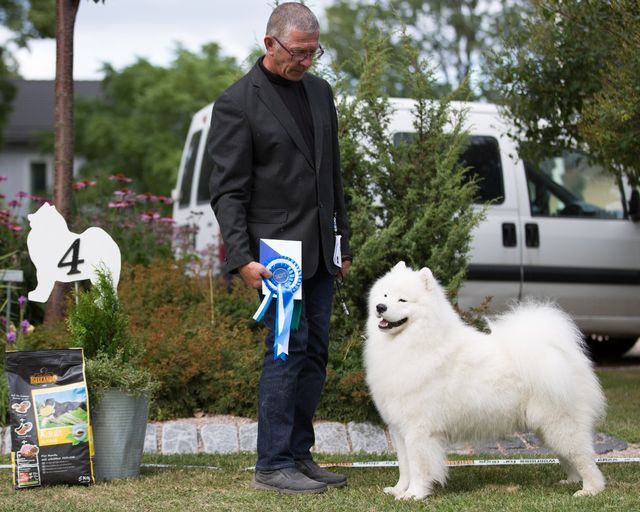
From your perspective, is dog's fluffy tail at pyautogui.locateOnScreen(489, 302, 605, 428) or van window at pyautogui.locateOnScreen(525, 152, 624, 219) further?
van window at pyautogui.locateOnScreen(525, 152, 624, 219)

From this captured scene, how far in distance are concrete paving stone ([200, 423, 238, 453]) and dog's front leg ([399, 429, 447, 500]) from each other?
5.44 ft

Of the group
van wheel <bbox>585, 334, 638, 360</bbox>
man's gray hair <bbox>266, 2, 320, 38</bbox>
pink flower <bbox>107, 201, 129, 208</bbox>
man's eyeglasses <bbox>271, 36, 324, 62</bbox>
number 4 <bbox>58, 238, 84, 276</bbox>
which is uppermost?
man's gray hair <bbox>266, 2, 320, 38</bbox>

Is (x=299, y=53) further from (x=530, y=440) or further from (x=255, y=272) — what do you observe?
(x=530, y=440)

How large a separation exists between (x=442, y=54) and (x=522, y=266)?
2820 centimetres

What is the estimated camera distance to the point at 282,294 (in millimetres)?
4406

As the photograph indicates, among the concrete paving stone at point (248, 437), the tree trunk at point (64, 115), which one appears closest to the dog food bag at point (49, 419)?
the concrete paving stone at point (248, 437)

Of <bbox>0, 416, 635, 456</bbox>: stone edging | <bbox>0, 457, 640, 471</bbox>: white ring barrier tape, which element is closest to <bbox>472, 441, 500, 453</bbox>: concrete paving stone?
<bbox>0, 416, 635, 456</bbox>: stone edging

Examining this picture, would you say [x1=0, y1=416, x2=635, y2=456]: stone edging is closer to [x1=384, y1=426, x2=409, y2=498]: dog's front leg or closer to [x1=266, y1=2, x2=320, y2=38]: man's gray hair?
[x1=384, y1=426, x2=409, y2=498]: dog's front leg

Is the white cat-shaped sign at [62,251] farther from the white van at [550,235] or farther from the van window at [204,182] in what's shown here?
the van window at [204,182]

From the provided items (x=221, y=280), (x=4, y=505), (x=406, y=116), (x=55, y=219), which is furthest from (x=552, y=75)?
(x=4, y=505)

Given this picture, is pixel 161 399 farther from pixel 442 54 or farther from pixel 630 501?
pixel 442 54

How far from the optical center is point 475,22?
3472 centimetres

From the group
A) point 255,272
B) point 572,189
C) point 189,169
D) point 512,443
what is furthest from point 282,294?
point 189,169

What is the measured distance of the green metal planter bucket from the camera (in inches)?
190
